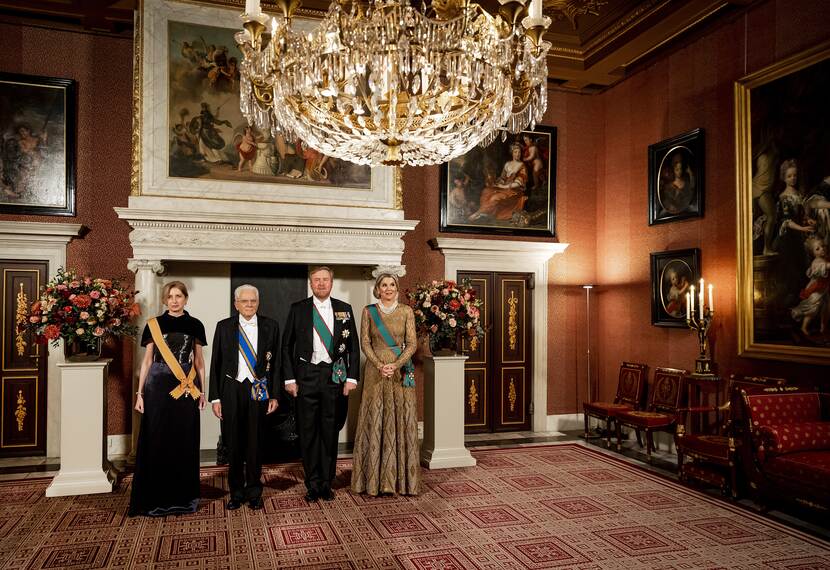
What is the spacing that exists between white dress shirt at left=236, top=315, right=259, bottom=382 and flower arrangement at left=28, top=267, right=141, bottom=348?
1385 mm

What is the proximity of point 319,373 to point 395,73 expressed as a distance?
9.45 feet

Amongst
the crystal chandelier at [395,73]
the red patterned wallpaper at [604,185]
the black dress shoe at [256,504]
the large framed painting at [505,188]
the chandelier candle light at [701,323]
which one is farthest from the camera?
the large framed painting at [505,188]

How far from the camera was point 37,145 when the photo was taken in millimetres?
6605

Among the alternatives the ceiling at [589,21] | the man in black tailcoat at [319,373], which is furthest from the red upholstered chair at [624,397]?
the ceiling at [589,21]

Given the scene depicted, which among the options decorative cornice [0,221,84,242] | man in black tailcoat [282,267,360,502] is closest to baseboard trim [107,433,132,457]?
decorative cornice [0,221,84,242]

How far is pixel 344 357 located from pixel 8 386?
12.7 feet

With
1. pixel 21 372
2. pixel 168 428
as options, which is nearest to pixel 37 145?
pixel 21 372

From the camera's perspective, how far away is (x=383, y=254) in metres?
7.20

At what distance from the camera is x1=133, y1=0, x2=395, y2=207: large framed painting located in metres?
6.54

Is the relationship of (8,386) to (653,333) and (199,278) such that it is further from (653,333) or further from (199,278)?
(653,333)

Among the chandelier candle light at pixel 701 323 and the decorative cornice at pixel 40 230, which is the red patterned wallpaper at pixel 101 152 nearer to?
the decorative cornice at pixel 40 230

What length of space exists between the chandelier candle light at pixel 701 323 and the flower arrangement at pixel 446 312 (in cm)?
220

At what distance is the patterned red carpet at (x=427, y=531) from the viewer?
4031 mm

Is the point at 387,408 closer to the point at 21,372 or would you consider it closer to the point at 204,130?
the point at 204,130
